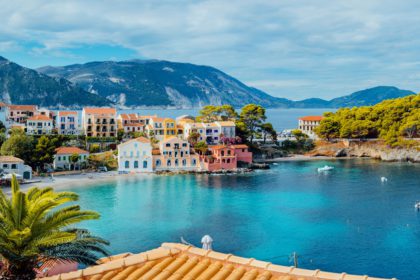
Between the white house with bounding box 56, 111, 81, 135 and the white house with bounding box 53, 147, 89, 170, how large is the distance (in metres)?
11.4

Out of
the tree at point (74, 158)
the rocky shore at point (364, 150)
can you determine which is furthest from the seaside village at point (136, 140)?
the rocky shore at point (364, 150)

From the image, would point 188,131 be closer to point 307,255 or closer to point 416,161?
point 416,161

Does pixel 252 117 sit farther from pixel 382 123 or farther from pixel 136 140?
pixel 136 140

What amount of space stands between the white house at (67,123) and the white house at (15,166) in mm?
18368

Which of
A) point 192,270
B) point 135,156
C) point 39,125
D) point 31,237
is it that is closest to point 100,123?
point 39,125

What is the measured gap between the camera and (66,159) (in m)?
56.8

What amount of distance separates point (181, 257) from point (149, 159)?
48796 millimetres

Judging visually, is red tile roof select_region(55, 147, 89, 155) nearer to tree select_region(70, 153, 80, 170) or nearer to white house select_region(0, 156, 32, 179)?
tree select_region(70, 153, 80, 170)

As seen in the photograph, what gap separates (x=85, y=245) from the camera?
10922 mm

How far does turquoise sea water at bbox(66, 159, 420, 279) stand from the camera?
84.1ft

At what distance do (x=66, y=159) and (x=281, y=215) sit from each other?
1247 inches

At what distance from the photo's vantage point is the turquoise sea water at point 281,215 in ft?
84.1

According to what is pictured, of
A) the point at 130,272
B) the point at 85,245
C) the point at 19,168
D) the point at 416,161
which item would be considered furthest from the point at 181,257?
the point at 416,161

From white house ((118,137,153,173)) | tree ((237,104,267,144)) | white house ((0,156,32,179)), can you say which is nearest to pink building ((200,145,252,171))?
white house ((118,137,153,173))
